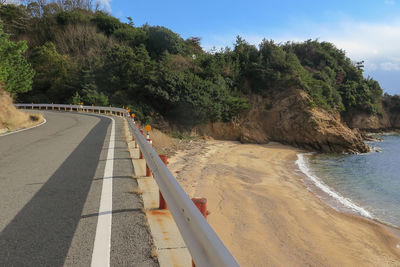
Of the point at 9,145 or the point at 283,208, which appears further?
the point at 283,208

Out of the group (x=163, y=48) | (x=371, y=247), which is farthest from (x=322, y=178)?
(x=163, y=48)

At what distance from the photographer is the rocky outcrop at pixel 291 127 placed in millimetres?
27000

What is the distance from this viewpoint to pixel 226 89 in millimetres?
31875

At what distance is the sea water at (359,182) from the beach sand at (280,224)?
1132mm

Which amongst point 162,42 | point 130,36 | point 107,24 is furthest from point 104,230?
point 107,24

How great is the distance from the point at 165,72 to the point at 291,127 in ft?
48.9

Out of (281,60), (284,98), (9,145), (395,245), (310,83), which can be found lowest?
(395,245)

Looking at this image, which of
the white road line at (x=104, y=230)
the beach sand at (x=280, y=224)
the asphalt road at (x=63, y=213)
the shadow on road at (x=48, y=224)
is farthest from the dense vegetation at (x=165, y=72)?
the white road line at (x=104, y=230)

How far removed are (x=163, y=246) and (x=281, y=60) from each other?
33897 millimetres

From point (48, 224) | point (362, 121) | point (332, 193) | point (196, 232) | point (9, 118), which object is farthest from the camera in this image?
point (362, 121)

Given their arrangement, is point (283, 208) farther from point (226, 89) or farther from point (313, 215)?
point (226, 89)

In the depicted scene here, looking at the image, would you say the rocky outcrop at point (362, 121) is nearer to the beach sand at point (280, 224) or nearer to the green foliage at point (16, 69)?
the beach sand at point (280, 224)

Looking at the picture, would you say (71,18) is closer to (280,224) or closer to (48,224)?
(280,224)

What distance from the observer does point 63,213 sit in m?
3.72
